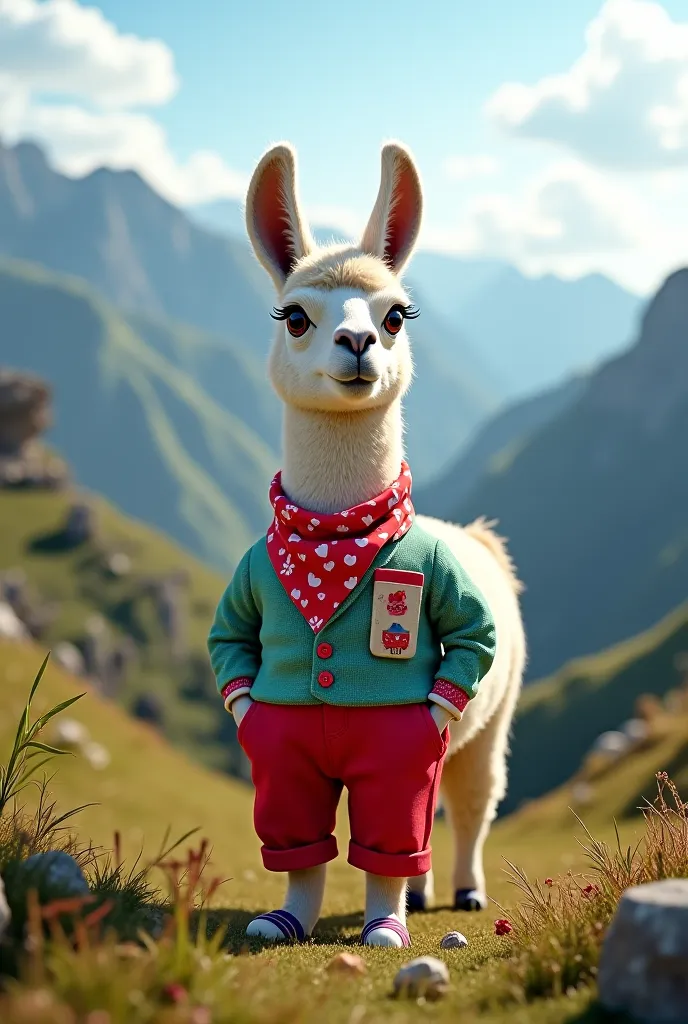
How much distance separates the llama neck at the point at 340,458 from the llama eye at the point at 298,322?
41 centimetres

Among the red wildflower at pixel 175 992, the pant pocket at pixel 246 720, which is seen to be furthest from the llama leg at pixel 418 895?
the red wildflower at pixel 175 992

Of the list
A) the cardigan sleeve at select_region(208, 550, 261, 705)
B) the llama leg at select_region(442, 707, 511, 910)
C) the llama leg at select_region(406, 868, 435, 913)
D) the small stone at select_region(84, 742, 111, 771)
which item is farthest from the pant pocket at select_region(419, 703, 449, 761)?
the small stone at select_region(84, 742, 111, 771)

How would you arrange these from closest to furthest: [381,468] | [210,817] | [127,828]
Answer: [381,468] < [127,828] < [210,817]

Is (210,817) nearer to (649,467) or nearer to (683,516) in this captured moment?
(683,516)

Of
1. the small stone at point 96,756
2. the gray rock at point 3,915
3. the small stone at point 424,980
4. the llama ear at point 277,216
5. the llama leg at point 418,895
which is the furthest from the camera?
the small stone at point 96,756

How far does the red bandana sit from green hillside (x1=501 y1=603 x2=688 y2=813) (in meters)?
70.1

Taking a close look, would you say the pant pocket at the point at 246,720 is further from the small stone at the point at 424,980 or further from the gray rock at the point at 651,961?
the gray rock at the point at 651,961

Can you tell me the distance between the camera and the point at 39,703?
17.7m

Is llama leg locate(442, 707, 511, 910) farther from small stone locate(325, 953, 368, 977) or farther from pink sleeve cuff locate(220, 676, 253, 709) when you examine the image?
small stone locate(325, 953, 368, 977)

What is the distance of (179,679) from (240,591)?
94464 millimetres

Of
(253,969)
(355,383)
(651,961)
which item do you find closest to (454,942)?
(253,969)

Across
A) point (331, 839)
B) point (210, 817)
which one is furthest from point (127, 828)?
point (331, 839)

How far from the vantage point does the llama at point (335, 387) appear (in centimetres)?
532

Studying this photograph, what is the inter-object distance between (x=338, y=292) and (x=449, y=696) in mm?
2056
